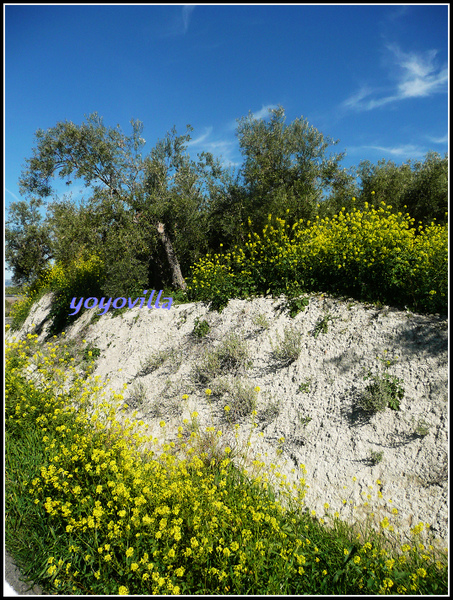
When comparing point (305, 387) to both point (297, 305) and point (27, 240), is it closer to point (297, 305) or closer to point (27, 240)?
point (297, 305)

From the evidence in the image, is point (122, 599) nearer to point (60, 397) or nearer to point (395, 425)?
point (395, 425)

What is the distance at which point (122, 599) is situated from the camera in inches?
95.6

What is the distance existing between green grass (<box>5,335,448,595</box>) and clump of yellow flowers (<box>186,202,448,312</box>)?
12.5 ft

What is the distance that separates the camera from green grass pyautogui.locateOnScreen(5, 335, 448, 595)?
254 cm

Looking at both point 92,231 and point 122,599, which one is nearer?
point 122,599

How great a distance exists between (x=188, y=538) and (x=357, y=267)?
559cm

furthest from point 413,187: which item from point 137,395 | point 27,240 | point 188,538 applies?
point 27,240

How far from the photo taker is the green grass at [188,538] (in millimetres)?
2539

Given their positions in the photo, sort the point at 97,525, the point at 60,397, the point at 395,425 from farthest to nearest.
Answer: the point at 60,397, the point at 395,425, the point at 97,525

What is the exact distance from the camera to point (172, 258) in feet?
37.6

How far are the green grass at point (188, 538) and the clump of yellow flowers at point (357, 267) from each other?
3801 mm

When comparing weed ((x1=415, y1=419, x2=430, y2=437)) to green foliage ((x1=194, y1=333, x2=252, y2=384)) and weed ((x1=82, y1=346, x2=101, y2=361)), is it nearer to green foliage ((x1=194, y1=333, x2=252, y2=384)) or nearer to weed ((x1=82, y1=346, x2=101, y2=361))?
green foliage ((x1=194, y1=333, x2=252, y2=384))

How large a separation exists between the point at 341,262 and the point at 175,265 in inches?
258

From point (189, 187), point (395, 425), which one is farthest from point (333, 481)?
point (189, 187)
